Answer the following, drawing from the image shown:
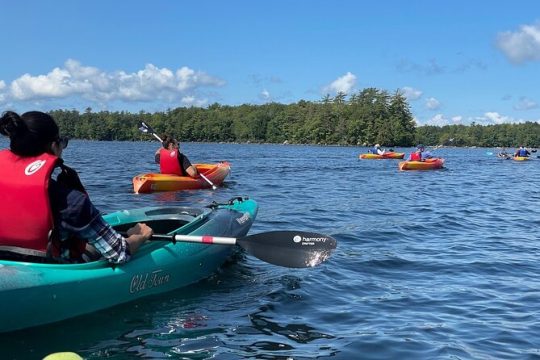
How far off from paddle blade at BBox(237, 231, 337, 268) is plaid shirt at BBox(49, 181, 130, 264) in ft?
5.15

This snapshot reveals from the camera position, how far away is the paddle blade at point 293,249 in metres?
5.34

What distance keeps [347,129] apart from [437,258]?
312 feet

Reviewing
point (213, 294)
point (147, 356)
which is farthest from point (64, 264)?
point (213, 294)

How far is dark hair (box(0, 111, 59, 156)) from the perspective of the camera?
369cm

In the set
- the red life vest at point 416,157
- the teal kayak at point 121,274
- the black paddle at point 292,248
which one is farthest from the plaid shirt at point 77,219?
the red life vest at point 416,157

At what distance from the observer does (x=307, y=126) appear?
4230 inches

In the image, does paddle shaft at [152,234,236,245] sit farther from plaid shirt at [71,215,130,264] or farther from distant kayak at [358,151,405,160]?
distant kayak at [358,151,405,160]

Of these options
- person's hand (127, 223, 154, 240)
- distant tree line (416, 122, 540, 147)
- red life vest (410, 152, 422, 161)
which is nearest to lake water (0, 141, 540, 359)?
person's hand (127, 223, 154, 240)

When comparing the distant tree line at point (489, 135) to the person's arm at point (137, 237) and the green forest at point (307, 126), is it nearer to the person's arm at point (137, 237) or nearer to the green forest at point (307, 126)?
the green forest at point (307, 126)

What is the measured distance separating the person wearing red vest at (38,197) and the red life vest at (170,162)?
10054 mm

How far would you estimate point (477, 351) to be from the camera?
14.0 feet

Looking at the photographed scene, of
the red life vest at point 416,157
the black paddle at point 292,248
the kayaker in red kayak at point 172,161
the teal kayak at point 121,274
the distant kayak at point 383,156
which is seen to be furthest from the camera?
the distant kayak at point 383,156

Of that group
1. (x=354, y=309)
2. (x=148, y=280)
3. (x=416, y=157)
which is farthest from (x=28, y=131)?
(x=416, y=157)

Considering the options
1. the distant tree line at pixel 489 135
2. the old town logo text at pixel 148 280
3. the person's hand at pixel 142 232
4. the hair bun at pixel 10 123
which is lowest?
the old town logo text at pixel 148 280
